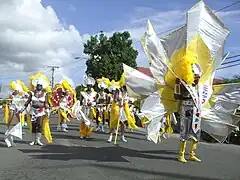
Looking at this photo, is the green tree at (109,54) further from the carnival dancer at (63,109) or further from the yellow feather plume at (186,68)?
the yellow feather plume at (186,68)

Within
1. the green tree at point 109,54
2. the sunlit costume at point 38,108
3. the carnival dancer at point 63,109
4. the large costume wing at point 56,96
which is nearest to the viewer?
the sunlit costume at point 38,108

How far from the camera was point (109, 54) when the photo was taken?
43.1 metres

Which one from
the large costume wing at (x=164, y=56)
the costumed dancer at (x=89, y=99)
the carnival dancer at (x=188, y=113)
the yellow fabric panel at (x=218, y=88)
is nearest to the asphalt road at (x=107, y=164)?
the carnival dancer at (x=188, y=113)

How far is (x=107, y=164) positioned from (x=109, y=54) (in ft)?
115

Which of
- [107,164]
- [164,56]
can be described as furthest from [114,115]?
[107,164]

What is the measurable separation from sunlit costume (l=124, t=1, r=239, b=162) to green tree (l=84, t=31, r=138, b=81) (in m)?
30.5

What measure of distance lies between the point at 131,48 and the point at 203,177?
3674 cm

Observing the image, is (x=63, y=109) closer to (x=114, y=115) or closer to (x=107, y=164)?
(x=114, y=115)

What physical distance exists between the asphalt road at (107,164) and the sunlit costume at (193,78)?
0.73 meters

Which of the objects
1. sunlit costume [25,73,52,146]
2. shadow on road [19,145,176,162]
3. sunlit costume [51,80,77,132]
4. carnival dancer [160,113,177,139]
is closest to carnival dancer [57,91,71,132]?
sunlit costume [51,80,77,132]

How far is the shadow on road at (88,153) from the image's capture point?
31.1 ft

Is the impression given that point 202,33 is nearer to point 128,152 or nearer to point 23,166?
point 128,152

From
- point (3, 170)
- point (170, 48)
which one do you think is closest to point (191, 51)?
point (170, 48)

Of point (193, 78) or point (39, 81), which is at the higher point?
point (39, 81)
